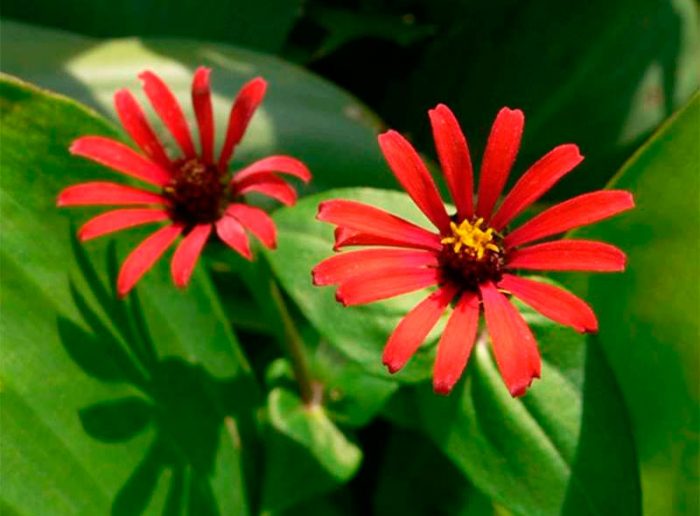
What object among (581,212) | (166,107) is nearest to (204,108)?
(166,107)

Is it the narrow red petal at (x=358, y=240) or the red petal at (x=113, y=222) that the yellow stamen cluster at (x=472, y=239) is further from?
the red petal at (x=113, y=222)

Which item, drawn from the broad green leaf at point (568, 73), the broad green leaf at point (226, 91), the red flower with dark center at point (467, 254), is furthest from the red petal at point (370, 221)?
the broad green leaf at point (568, 73)

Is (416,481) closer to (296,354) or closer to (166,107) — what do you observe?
(296,354)

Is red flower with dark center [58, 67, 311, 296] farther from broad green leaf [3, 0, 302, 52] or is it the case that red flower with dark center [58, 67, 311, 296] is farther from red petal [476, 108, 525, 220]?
broad green leaf [3, 0, 302, 52]

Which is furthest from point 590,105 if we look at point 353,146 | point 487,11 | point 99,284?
point 99,284

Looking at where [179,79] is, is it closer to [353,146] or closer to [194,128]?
[194,128]

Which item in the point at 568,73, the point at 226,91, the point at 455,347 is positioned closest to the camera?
the point at 455,347
